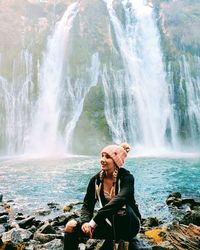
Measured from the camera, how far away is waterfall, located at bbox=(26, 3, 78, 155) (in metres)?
49.4

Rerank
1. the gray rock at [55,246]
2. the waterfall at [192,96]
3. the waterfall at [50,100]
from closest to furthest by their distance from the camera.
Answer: the gray rock at [55,246] → the waterfall at [50,100] → the waterfall at [192,96]

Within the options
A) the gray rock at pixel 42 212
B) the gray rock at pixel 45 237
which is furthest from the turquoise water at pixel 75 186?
the gray rock at pixel 45 237

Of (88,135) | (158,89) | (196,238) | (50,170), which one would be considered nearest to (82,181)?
(50,170)

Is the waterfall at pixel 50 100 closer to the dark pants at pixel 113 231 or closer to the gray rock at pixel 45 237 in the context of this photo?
the gray rock at pixel 45 237

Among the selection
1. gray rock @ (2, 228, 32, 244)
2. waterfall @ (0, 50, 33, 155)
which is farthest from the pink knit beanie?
waterfall @ (0, 50, 33, 155)

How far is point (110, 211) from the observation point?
4996 mm

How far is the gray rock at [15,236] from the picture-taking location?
9.03m

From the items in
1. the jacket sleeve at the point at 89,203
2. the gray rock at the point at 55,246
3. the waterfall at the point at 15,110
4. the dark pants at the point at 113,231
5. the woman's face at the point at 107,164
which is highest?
the waterfall at the point at 15,110

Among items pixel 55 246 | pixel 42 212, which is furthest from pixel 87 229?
pixel 42 212

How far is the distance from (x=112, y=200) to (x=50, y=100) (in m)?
47.8

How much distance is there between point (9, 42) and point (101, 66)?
48.6 ft

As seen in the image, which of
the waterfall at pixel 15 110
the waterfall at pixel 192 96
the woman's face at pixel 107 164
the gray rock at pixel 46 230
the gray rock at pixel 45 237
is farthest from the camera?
the waterfall at pixel 192 96

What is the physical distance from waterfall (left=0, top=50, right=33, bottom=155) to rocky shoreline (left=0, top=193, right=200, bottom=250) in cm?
3175

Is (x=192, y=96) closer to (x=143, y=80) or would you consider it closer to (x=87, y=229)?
(x=143, y=80)
